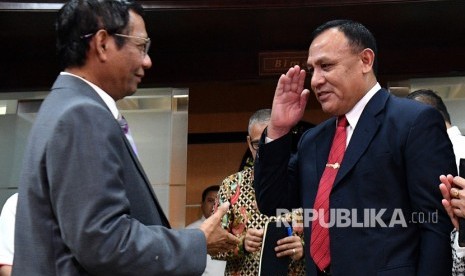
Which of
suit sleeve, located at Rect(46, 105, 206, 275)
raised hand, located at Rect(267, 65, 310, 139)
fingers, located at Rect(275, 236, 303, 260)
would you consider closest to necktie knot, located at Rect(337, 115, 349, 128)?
raised hand, located at Rect(267, 65, 310, 139)

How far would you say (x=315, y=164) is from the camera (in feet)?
7.81

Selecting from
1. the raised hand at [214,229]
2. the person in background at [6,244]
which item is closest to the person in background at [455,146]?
the raised hand at [214,229]

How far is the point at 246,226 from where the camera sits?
3.22 meters

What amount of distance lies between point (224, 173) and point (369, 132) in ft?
15.4

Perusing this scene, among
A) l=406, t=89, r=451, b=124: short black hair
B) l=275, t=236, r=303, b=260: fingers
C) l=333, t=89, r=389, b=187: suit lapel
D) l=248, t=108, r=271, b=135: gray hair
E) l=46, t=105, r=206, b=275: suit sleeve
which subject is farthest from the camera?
l=248, t=108, r=271, b=135: gray hair

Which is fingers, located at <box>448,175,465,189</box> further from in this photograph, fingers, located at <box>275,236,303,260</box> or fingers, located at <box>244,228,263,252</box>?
fingers, located at <box>244,228,263,252</box>

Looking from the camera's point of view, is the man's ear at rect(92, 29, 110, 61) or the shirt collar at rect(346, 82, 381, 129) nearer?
the man's ear at rect(92, 29, 110, 61)

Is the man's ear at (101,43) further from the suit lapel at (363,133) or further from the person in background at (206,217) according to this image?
the person in background at (206,217)

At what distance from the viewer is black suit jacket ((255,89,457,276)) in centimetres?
208

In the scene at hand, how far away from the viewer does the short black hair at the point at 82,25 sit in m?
1.76

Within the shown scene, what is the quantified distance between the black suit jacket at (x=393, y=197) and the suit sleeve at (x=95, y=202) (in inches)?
28.7

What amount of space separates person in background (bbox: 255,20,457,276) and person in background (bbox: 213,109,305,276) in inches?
26.3

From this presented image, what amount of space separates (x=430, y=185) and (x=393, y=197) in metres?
0.12

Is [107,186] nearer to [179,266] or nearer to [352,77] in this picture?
[179,266]
